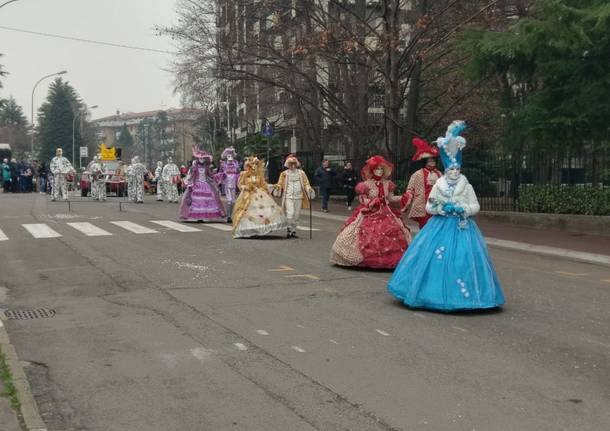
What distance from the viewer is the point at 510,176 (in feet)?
69.6

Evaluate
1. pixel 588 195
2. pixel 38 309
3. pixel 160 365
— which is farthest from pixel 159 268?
pixel 588 195

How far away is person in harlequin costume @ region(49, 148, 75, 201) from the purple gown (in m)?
11.6

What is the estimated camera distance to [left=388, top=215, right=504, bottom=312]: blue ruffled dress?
330 inches

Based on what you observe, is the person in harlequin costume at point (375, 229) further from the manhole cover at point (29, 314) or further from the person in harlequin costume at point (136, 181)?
the person in harlequin costume at point (136, 181)

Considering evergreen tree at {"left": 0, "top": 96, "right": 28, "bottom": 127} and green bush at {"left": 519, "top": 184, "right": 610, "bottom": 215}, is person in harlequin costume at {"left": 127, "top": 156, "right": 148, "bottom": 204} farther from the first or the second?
evergreen tree at {"left": 0, "top": 96, "right": 28, "bottom": 127}

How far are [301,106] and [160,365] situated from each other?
2747 cm

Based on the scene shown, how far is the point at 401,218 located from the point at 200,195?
9.91 meters

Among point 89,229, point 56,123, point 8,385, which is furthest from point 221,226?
point 56,123

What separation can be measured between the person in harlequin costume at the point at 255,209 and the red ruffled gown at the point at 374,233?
4628 mm

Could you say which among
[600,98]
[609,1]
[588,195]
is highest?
[609,1]

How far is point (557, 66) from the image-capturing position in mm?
16609

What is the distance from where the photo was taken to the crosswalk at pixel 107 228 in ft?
56.2

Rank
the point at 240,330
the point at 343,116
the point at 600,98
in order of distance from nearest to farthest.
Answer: the point at 240,330 < the point at 600,98 < the point at 343,116

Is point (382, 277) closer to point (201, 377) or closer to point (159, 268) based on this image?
point (159, 268)
